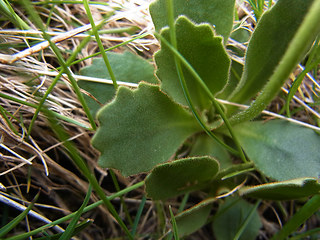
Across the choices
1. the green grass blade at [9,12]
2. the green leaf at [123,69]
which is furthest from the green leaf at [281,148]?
the green grass blade at [9,12]

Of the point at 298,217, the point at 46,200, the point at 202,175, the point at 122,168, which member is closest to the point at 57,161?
the point at 46,200

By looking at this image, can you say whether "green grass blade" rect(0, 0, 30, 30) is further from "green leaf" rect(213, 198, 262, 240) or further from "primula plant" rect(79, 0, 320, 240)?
"green leaf" rect(213, 198, 262, 240)

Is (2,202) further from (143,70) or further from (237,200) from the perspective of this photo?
(237,200)

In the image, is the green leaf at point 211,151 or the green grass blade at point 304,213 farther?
the green leaf at point 211,151

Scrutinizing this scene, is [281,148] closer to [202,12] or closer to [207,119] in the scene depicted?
[207,119]

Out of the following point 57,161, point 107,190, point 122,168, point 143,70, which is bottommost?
point 107,190

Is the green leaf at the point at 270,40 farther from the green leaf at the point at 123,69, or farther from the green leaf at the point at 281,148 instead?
the green leaf at the point at 123,69
